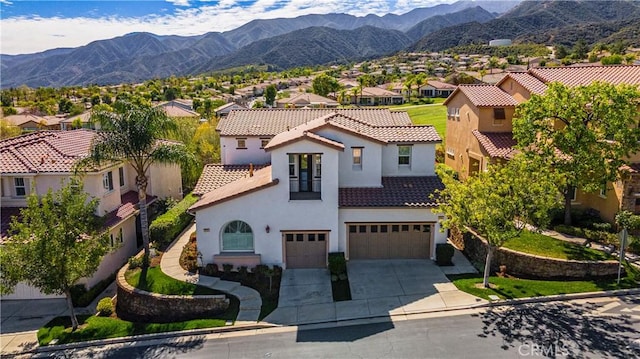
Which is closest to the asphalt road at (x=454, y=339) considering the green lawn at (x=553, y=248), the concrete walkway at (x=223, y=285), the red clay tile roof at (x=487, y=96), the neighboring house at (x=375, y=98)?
the concrete walkway at (x=223, y=285)

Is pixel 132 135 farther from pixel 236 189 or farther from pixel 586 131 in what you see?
pixel 586 131

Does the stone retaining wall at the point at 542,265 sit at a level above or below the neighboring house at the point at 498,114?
below

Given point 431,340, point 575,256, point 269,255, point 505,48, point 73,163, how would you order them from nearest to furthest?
1. point 431,340
2. point 575,256
3. point 269,255
4. point 73,163
5. point 505,48

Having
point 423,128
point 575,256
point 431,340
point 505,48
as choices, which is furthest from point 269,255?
point 505,48

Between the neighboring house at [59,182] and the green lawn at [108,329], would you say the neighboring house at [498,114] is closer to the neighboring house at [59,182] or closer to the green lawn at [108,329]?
the green lawn at [108,329]

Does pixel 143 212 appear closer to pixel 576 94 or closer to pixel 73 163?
pixel 73 163

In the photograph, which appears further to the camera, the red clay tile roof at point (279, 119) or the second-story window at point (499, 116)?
the second-story window at point (499, 116)

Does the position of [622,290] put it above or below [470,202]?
below
